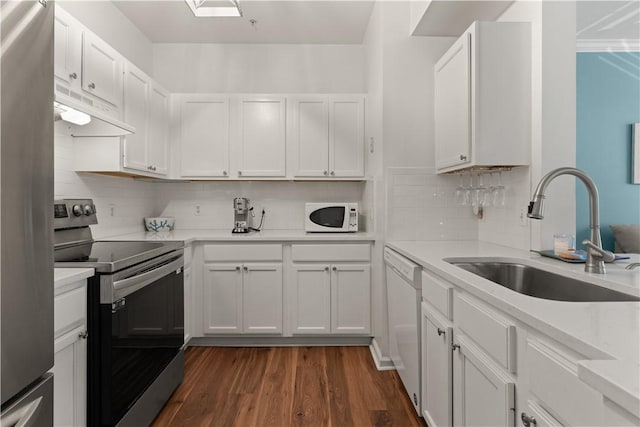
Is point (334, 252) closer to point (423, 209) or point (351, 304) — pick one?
point (351, 304)

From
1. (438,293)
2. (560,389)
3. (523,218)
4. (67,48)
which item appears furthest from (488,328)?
(67,48)

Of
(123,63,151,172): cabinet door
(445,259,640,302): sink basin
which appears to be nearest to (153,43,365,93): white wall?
(123,63,151,172): cabinet door

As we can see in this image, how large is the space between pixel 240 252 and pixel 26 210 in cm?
230

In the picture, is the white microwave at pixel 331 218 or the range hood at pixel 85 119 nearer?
the range hood at pixel 85 119

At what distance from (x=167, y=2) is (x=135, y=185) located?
1531mm

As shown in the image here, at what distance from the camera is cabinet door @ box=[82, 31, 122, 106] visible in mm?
2256

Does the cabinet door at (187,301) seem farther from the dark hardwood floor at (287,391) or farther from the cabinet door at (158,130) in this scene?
the cabinet door at (158,130)

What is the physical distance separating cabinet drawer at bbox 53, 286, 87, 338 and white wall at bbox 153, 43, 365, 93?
2.70 metres

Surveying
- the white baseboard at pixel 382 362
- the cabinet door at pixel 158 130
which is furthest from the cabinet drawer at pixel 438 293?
the cabinet door at pixel 158 130

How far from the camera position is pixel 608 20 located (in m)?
3.00

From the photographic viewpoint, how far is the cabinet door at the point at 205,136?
3.40 m

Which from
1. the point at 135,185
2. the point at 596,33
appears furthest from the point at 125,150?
the point at 596,33

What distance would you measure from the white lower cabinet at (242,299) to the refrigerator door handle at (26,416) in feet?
7.22

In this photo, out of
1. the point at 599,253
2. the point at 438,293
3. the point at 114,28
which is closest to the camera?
the point at 599,253
